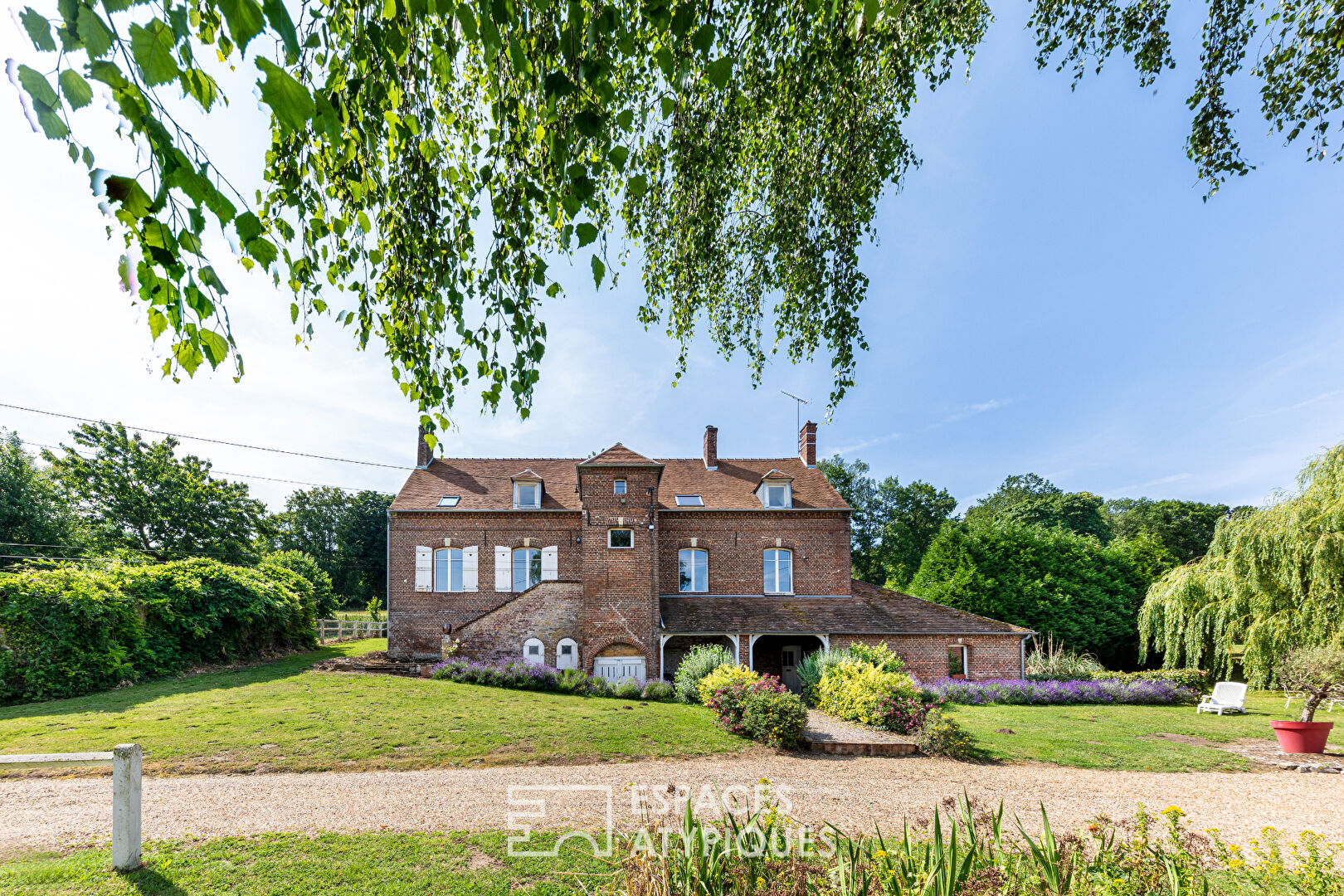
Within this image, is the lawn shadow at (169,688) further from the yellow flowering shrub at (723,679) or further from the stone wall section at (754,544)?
the stone wall section at (754,544)

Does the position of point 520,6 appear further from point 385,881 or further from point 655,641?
point 655,641

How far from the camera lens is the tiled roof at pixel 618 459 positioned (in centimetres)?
1730

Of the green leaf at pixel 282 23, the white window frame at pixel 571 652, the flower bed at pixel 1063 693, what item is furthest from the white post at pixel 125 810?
the flower bed at pixel 1063 693

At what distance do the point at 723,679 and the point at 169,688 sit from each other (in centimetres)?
1216

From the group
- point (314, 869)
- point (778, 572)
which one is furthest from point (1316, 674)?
point (314, 869)

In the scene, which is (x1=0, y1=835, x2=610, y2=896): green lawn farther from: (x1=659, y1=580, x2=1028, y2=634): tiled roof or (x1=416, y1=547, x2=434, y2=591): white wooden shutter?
(x1=416, y1=547, x2=434, y2=591): white wooden shutter

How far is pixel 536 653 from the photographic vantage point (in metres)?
17.2

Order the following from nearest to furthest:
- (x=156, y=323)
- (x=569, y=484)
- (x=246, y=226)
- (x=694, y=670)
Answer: (x=246, y=226) < (x=156, y=323) < (x=694, y=670) < (x=569, y=484)

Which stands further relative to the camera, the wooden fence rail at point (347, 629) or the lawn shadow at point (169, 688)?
the wooden fence rail at point (347, 629)

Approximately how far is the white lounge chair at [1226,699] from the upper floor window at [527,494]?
63.0ft

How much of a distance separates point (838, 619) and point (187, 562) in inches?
739

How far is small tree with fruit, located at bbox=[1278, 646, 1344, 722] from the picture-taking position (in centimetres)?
1023

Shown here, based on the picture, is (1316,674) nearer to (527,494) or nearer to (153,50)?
(153,50)

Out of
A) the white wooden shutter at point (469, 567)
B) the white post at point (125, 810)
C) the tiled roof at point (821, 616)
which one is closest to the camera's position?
the white post at point (125, 810)
